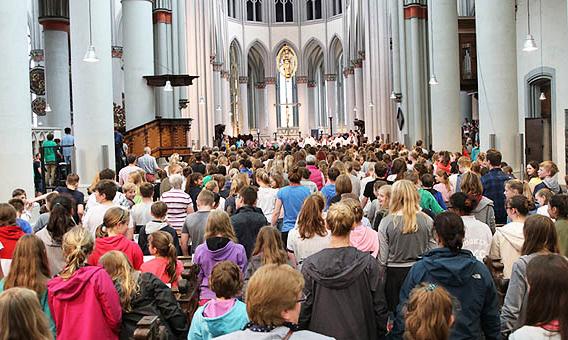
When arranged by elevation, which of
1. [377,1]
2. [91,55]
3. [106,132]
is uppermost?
[377,1]

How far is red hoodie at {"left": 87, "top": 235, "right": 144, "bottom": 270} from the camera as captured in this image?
5988mm

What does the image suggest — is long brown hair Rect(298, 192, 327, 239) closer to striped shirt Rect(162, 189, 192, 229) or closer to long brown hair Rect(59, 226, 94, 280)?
long brown hair Rect(59, 226, 94, 280)

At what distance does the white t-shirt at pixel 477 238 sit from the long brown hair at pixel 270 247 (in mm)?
1699

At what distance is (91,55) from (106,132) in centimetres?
227

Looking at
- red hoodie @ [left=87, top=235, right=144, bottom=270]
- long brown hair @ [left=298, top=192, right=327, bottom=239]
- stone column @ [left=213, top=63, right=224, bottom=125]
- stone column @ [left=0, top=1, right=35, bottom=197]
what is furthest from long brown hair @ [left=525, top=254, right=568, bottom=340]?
stone column @ [left=213, top=63, right=224, bottom=125]

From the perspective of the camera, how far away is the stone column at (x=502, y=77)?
573 inches

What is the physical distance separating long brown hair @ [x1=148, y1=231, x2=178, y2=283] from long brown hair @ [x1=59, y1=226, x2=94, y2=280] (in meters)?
0.87

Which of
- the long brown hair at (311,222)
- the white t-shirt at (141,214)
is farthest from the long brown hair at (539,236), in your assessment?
the white t-shirt at (141,214)

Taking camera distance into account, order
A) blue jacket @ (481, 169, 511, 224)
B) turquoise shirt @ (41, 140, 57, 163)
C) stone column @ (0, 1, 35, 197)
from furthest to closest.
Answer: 1. turquoise shirt @ (41, 140, 57, 163)
2. stone column @ (0, 1, 35, 197)
3. blue jacket @ (481, 169, 511, 224)

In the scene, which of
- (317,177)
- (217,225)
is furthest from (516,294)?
(317,177)

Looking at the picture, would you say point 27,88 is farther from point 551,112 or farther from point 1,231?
point 551,112

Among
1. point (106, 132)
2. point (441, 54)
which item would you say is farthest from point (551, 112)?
point (106, 132)

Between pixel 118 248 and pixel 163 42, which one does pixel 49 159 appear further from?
pixel 118 248

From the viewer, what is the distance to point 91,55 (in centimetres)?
1452
